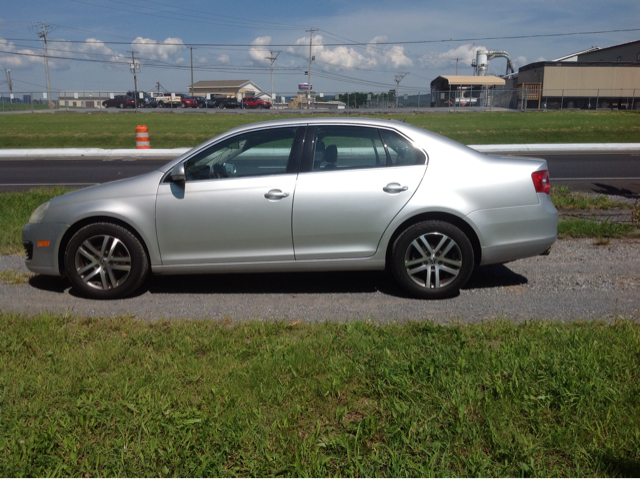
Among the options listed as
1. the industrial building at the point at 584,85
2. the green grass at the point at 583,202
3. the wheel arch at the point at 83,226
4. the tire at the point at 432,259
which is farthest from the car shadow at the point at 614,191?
the industrial building at the point at 584,85

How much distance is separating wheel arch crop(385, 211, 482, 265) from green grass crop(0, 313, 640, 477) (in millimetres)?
1171

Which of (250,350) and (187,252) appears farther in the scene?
(187,252)

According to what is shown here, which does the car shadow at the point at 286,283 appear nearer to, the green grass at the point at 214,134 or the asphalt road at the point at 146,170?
the asphalt road at the point at 146,170

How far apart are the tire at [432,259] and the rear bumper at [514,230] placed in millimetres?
189

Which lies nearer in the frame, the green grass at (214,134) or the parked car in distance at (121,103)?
the green grass at (214,134)

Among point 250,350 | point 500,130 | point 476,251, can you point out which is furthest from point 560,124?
point 250,350

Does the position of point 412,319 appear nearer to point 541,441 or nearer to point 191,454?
point 541,441

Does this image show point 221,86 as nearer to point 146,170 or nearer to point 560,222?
point 146,170

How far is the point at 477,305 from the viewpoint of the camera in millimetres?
5301

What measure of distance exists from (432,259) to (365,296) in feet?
2.36

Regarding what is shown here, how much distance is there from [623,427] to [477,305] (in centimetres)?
232

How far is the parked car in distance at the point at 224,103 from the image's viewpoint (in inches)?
2375

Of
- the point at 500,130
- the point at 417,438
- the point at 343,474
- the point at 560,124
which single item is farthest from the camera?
the point at 560,124

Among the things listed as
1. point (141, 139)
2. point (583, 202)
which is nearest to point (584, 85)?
point (141, 139)
